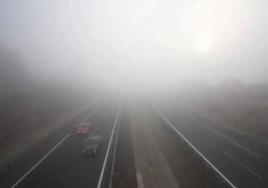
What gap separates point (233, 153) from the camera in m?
23.9

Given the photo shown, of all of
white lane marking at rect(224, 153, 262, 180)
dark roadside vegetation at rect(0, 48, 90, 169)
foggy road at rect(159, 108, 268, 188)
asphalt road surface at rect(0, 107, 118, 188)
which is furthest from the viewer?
dark roadside vegetation at rect(0, 48, 90, 169)

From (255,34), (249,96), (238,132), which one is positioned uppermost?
(255,34)

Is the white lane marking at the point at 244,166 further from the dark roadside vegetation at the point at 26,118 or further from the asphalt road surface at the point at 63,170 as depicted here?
the dark roadside vegetation at the point at 26,118

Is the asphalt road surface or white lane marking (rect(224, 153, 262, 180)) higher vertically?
white lane marking (rect(224, 153, 262, 180))

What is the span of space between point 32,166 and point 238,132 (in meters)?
26.0

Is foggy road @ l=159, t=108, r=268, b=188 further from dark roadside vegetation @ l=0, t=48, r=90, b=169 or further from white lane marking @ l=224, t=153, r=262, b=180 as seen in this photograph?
dark roadside vegetation @ l=0, t=48, r=90, b=169

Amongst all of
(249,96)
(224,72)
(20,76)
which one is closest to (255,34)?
(224,72)

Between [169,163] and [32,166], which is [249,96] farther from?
[32,166]

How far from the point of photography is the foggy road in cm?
1838

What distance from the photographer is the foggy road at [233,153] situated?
1838cm

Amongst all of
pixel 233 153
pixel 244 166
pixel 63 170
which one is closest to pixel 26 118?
pixel 63 170

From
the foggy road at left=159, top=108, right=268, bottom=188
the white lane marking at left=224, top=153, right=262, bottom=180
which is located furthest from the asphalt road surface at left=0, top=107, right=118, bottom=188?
the white lane marking at left=224, top=153, right=262, bottom=180

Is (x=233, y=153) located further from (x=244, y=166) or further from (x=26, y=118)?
(x=26, y=118)

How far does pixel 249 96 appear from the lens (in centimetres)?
5909
